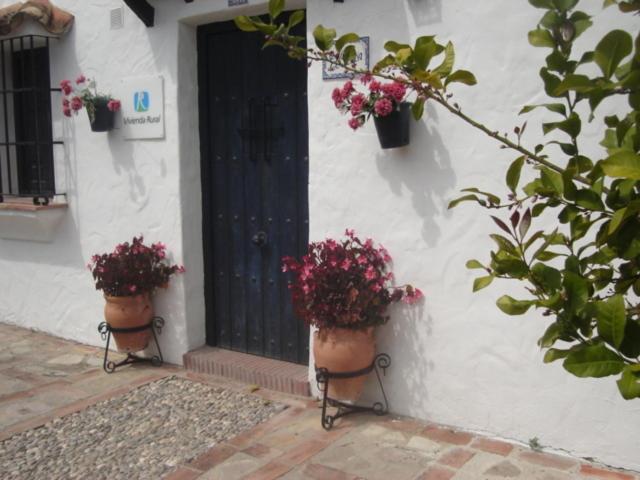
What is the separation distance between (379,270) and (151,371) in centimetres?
215

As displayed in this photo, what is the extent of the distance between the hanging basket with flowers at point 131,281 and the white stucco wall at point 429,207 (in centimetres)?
13

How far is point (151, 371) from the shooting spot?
4961mm

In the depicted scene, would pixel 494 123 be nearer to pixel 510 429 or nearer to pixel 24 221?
pixel 510 429

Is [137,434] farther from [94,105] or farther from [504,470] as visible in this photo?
[94,105]

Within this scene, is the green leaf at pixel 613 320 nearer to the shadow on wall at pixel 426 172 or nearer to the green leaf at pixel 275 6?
the green leaf at pixel 275 6

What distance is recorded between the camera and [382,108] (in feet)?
11.6

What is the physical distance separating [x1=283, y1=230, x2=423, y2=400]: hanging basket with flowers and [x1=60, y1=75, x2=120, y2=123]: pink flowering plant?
2303 mm

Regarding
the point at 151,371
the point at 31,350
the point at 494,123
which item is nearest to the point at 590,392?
the point at 494,123

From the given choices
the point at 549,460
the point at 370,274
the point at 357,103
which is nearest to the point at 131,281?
the point at 370,274

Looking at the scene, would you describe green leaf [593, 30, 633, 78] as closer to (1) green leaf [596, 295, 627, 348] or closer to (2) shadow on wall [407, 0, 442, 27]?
(1) green leaf [596, 295, 627, 348]

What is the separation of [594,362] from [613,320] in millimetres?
79

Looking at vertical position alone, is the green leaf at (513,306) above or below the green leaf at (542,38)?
below

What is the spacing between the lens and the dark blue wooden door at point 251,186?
452 cm

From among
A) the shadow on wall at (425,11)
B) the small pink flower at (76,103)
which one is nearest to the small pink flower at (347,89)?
the shadow on wall at (425,11)
